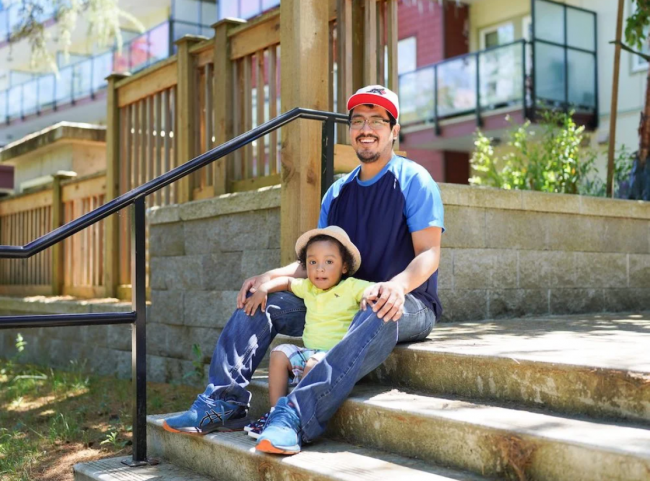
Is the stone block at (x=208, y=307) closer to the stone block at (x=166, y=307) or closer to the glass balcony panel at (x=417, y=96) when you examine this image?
the stone block at (x=166, y=307)

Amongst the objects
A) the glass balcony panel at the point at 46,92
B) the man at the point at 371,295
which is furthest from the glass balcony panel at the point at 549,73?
the glass balcony panel at the point at 46,92

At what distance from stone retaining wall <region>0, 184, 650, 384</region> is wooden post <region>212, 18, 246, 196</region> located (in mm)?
288

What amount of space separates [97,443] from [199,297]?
52.2 inches

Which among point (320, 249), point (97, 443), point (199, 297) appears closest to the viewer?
point (320, 249)

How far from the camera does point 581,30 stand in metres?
13.7

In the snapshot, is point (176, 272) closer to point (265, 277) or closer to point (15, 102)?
point (265, 277)

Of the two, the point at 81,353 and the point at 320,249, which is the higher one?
the point at 320,249

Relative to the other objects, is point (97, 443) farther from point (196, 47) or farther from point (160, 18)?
point (160, 18)

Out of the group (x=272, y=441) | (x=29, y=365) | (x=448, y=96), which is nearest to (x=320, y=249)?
(x=272, y=441)

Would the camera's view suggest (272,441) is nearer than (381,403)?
Yes

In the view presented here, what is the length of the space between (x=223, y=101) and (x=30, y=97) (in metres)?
22.6

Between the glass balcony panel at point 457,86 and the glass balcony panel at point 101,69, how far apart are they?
1161 cm

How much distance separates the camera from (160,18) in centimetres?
2477

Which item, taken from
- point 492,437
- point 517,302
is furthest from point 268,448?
point 517,302
